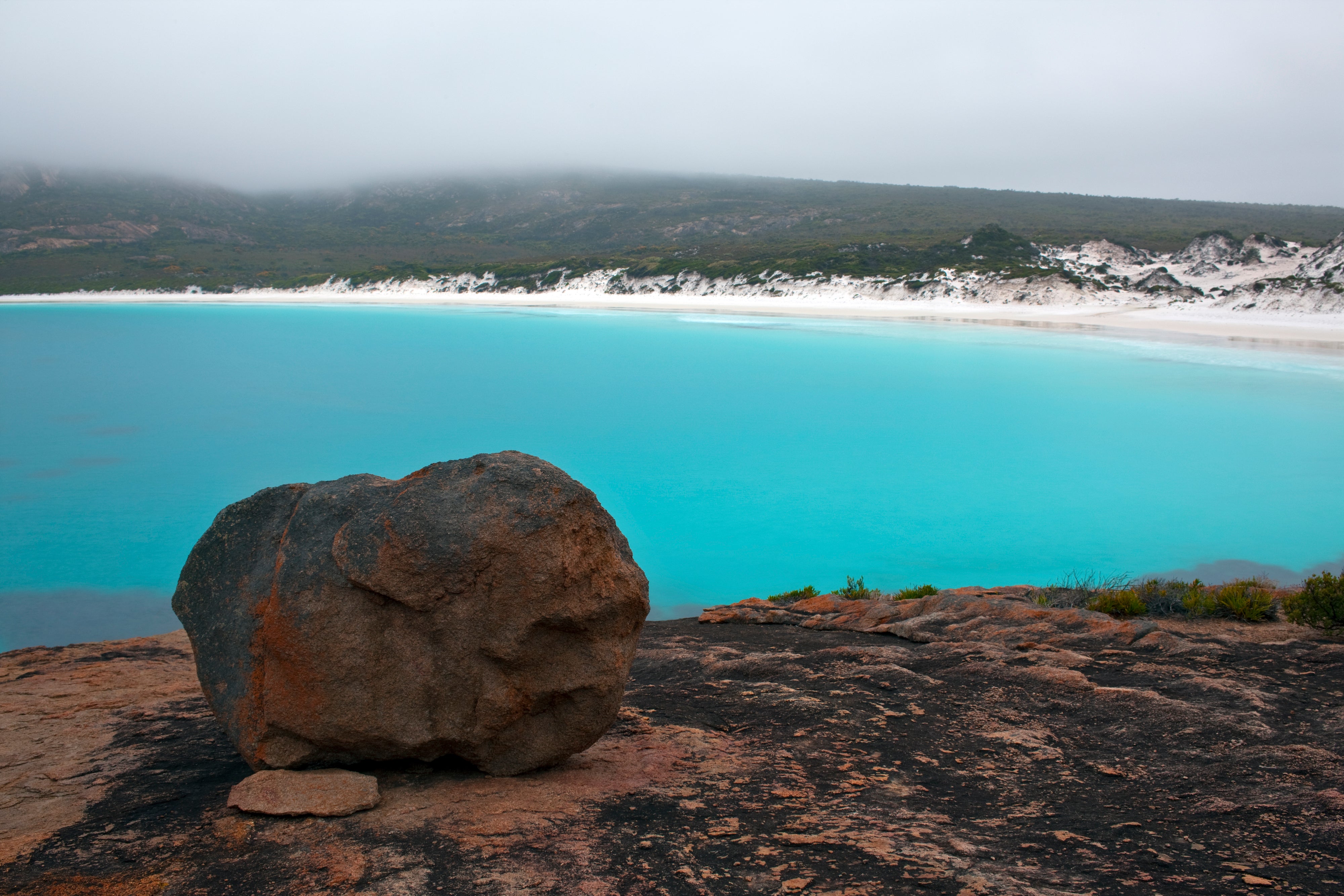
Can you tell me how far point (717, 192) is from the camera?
99500mm

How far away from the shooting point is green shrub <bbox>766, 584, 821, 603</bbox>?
842 cm

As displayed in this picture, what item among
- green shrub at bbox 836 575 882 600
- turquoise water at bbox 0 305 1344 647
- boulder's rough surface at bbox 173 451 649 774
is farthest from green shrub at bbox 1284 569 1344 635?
boulder's rough surface at bbox 173 451 649 774

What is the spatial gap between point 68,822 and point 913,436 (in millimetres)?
16830

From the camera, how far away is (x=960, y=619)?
6340 mm

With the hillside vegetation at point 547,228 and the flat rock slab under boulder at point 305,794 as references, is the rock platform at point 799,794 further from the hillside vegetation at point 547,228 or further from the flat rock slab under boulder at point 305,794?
the hillside vegetation at point 547,228

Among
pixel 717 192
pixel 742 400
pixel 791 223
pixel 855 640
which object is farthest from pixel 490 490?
pixel 717 192

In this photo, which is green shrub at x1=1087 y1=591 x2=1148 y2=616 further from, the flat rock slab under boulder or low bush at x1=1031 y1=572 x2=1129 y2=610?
the flat rock slab under boulder

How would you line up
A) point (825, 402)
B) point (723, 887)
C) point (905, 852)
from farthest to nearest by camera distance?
point (825, 402)
point (905, 852)
point (723, 887)

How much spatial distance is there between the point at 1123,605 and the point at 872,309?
37.5 m

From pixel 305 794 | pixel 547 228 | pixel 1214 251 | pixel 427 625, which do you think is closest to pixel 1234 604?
pixel 427 625

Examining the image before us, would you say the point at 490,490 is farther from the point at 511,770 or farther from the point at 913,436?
the point at 913,436

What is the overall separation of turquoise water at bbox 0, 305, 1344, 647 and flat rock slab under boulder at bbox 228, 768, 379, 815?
6.48 metres

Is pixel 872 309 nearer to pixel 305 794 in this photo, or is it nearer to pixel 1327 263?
pixel 1327 263

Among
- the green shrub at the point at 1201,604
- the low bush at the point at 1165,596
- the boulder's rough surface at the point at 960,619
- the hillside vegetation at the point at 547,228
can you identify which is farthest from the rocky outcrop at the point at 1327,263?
the boulder's rough surface at the point at 960,619
